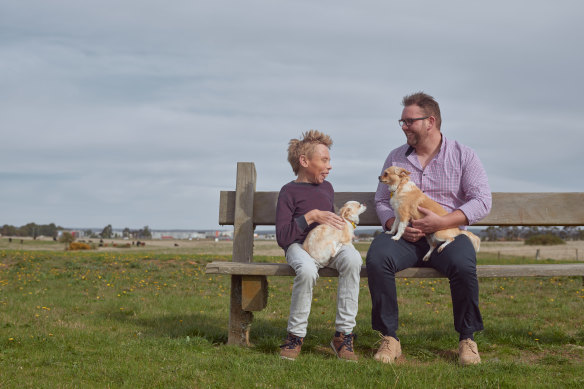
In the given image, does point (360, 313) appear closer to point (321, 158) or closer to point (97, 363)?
point (321, 158)

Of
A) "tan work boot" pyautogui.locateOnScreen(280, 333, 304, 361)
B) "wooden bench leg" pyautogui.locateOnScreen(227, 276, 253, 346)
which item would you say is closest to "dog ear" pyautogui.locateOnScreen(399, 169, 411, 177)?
"tan work boot" pyautogui.locateOnScreen(280, 333, 304, 361)

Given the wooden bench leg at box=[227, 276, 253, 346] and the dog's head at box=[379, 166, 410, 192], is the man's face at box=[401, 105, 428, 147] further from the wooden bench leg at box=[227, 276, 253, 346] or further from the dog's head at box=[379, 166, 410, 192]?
the wooden bench leg at box=[227, 276, 253, 346]

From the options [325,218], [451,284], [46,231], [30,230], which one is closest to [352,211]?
[325,218]

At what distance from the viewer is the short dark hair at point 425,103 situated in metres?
4.96

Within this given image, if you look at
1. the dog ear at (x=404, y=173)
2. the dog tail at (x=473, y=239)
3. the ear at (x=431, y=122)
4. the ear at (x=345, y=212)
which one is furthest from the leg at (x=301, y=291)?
the ear at (x=431, y=122)

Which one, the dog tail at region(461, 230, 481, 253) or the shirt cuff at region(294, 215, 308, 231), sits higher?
the shirt cuff at region(294, 215, 308, 231)

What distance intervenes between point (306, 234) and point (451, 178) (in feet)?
4.70

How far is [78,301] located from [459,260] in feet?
20.7

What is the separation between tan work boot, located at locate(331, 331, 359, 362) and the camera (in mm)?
4375

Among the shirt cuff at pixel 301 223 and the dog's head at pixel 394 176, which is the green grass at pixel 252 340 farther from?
the dog's head at pixel 394 176

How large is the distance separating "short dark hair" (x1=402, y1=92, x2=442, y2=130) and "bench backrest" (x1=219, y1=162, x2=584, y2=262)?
101 cm

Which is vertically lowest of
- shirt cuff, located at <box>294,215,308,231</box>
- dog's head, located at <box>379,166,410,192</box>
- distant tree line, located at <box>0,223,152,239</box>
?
distant tree line, located at <box>0,223,152,239</box>

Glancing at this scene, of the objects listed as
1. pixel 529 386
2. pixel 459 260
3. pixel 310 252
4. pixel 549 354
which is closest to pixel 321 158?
A: pixel 310 252

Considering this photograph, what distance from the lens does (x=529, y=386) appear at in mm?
3709
